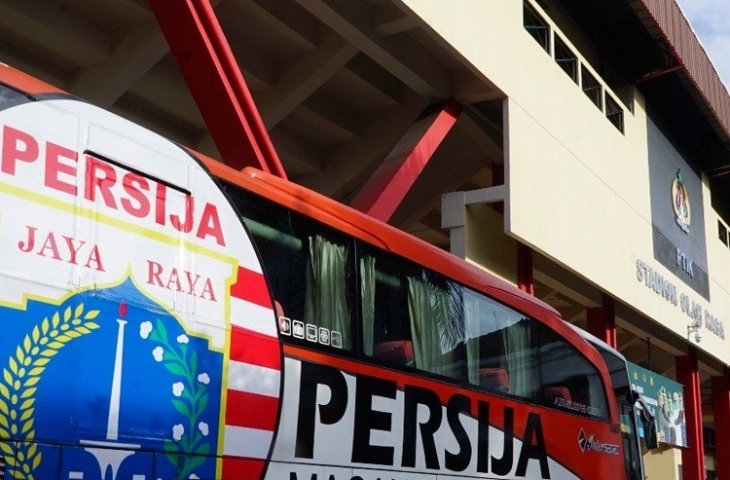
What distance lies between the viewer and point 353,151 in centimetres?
1555

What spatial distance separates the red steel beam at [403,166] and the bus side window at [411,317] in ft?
14.8

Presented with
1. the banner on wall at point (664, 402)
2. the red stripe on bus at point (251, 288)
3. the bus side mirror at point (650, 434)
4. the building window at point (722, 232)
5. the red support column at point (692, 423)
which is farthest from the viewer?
the building window at point (722, 232)

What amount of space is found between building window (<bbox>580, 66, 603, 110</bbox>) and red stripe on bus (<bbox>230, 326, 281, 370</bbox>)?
1335 centimetres

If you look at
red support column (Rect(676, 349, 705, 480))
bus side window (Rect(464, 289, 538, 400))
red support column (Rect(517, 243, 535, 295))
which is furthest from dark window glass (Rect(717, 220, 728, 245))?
bus side window (Rect(464, 289, 538, 400))

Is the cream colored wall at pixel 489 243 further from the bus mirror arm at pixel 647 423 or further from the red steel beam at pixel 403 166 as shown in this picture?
the bus mirror arm at pixel 647 423

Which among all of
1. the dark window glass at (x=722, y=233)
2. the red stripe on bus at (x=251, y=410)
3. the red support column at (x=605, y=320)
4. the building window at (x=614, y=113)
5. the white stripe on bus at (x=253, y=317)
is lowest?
the red stripe on bus at (x=251, y=410)

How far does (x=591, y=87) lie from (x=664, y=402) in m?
8.01

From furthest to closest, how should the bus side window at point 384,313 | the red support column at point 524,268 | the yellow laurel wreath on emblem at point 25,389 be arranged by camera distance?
the red support column at point 524,268 → the bus side window at point 384,313 → the yellow laurel wreath on emblem at point 25,389

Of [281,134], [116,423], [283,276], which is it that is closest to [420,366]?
[283,276]

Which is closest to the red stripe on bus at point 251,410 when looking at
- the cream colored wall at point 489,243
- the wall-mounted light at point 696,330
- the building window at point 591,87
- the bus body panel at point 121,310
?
the bus body panel at point 121,310

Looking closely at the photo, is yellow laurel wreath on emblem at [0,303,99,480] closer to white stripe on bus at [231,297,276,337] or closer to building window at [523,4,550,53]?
white stripe on bus at [231,297,276,337]

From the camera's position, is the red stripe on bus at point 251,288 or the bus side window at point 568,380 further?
the bus side window at point 568,380

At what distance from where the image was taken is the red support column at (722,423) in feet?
91.4

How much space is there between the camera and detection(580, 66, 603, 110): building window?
1836cm
